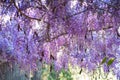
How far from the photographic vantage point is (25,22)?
13.5 ft

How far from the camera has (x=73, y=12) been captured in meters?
3.99

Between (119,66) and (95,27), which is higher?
(95,27)

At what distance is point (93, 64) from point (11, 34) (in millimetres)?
1492

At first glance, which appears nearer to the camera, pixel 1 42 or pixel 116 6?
pixel 116 6

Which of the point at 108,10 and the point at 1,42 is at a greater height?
the point at 108,10

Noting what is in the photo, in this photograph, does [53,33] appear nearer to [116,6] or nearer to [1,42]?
[116,6]

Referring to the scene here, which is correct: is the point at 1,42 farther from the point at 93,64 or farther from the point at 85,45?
the point at 85,45

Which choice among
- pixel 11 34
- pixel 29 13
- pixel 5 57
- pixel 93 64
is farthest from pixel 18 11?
pixel 5 57

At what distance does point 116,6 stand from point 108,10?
0.18 meters

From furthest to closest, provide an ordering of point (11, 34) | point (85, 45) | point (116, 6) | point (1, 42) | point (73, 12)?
1. point (1, 42)
2. point (11, 34)
3. point (85, 45)
4. point (73, 12)
5. point (116, 6)

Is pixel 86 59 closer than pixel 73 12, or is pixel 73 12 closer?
pixel 73 12

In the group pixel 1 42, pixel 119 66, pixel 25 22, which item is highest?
pixel 25 22

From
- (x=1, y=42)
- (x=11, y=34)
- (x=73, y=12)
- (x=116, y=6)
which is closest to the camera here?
(x=116, y=6)

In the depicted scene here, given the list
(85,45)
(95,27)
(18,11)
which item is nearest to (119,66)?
(85,45)
